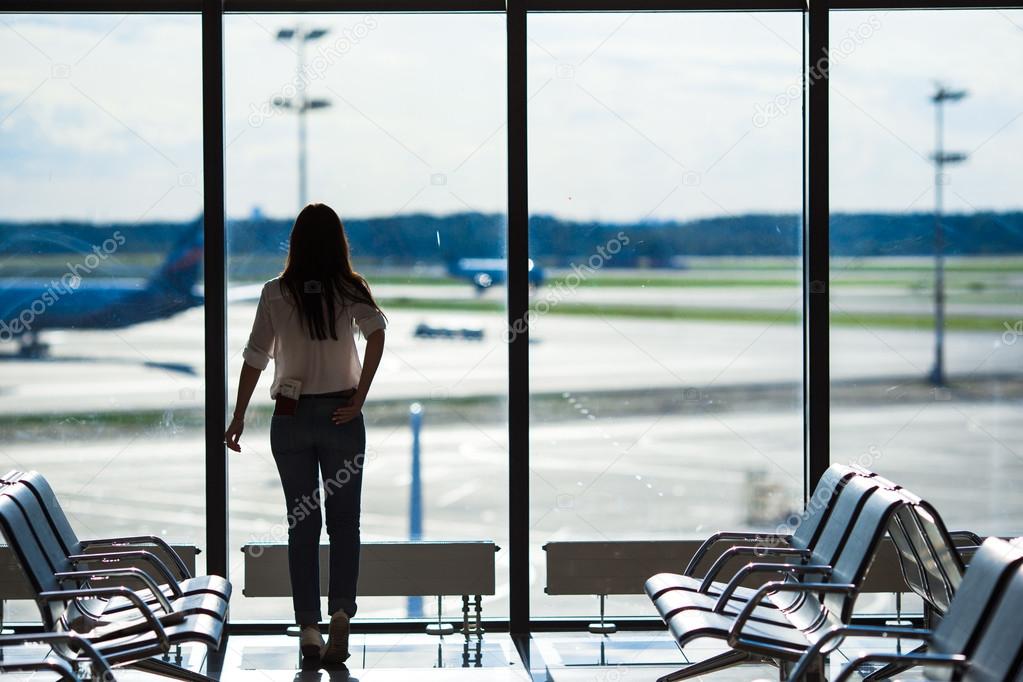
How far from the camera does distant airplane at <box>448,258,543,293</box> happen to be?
15.5 feet

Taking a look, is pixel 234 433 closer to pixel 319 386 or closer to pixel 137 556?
pixel 319 386

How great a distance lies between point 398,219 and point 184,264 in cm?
86

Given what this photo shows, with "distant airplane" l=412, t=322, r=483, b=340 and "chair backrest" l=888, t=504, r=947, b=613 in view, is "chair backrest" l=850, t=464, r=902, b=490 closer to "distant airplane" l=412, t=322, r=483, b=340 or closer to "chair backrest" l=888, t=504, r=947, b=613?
"chair backrest" l=888, t=504, r=947, b=613

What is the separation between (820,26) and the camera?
466cm

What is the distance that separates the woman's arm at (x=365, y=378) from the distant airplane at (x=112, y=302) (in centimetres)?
100

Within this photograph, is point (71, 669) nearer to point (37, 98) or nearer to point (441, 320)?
point (441, 320)

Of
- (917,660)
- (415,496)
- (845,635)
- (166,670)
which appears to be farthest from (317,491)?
(917,660)

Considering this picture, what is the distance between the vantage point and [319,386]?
402 cm

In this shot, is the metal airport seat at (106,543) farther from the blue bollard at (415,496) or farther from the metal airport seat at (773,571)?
the metal airport seat at (773,571)

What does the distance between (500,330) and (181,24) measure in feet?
5.65

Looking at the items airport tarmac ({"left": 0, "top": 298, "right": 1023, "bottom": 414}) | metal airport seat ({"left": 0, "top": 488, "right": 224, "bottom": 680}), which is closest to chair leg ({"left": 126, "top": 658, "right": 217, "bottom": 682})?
metal airport seat ({"left": 0, "top": 488, "right": 224, "bottom": 680})

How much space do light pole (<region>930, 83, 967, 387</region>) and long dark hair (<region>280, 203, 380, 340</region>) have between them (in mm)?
2378

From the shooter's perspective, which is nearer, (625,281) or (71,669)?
(71,669)

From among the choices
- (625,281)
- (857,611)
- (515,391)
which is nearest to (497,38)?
(625,281)
